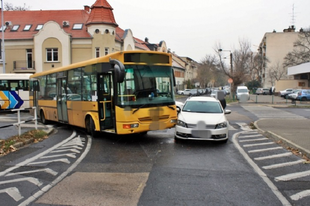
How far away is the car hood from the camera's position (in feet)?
31.4

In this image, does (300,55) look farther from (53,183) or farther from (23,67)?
(53,183)

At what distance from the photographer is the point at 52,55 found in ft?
123

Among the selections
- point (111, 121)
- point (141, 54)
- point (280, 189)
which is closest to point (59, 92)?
point (111, 121)

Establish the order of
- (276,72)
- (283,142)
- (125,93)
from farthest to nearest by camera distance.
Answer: (276,72), (283,142), (125,93)

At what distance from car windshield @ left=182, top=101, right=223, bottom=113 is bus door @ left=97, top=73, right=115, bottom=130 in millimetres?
2883

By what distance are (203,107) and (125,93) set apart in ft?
11.0

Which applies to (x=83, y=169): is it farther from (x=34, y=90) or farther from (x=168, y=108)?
(x=34, y=90)

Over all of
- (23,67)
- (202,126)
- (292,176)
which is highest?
(23,67)

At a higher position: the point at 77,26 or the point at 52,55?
the point at 77,26

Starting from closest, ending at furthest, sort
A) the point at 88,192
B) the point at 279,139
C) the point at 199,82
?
1. the point at 88,192
2. the point at 279,139
3. the point at 199,82

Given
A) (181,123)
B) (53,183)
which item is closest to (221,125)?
(181,123)

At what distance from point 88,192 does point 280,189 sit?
3527mm

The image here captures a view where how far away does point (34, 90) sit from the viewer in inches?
667

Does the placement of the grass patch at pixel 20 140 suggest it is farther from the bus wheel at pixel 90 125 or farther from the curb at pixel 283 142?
the curb at pixel 283 142
